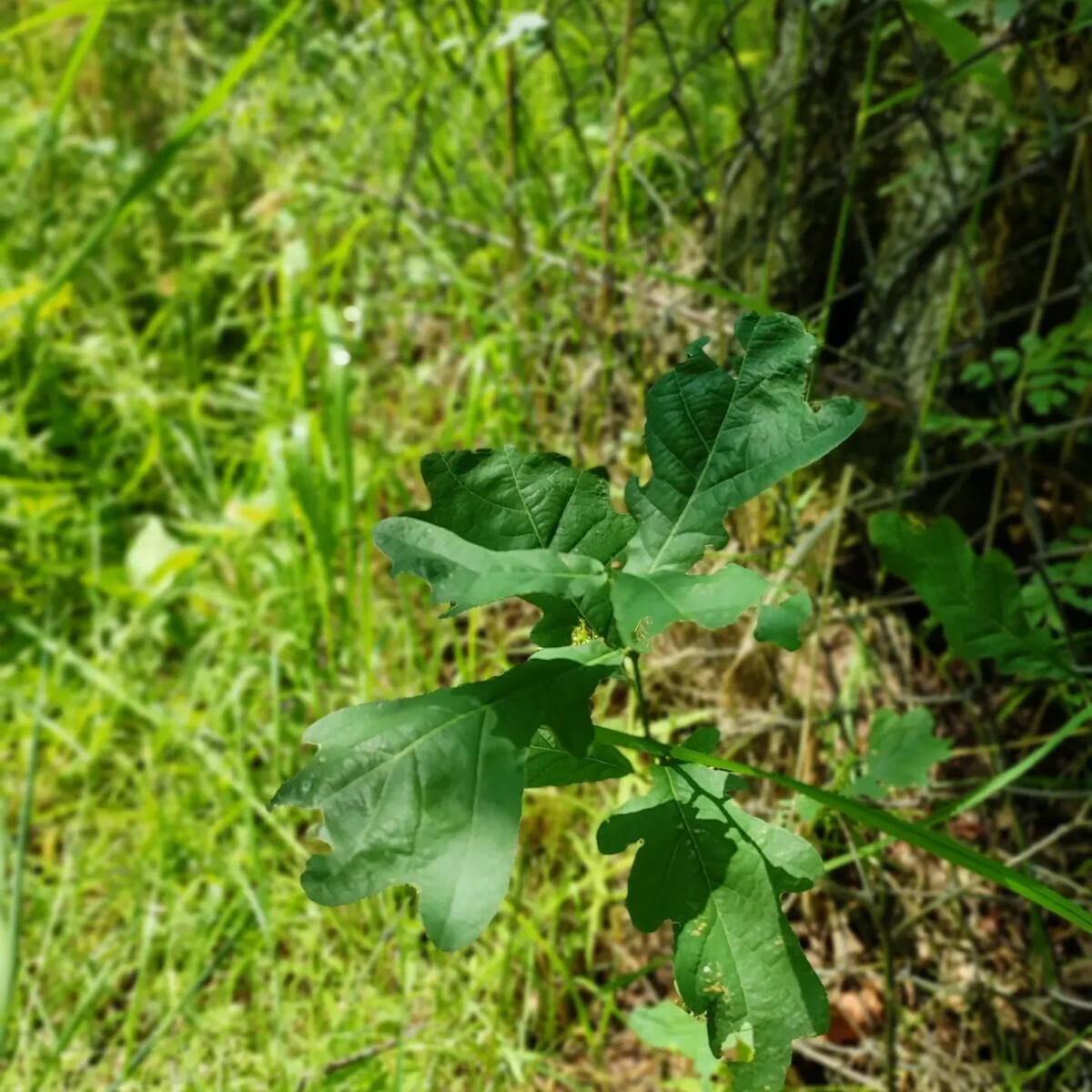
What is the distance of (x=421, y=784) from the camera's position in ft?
1.82

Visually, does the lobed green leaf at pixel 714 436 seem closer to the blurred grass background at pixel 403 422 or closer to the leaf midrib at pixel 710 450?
the leaf midrib at pixel 710 450

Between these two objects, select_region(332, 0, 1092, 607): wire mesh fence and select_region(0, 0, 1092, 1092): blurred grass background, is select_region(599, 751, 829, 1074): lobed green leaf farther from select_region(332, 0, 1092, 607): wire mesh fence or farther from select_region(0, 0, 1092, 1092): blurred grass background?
select_region(332, 0, 1092, 607): wire mesh fence

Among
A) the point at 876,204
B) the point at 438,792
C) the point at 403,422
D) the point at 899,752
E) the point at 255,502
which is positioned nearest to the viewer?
the point at 438,792

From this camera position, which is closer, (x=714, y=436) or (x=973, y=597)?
(x=714, y=436)

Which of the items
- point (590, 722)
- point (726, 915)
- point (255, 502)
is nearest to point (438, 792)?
point (590, 722)

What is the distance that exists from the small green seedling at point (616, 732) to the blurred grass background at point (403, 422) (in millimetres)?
547

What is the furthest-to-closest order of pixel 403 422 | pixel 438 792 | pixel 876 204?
pixel 403 422, pixel 876 204, pixel 438 792

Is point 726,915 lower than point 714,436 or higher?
lower

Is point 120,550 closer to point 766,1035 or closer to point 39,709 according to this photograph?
point 39,709

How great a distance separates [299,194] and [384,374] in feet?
2.06

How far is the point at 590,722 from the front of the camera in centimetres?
58

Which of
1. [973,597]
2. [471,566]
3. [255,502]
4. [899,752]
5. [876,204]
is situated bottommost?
[255,502]

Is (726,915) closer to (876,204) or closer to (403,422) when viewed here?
(876,204)

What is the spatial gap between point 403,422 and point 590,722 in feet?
5.70
